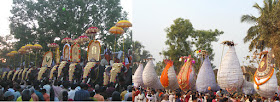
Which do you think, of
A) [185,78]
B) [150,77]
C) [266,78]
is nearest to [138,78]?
[150,77]

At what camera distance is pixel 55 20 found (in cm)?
1977

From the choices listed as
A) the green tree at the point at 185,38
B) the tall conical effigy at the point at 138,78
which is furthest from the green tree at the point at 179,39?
the tall conical effigy at the point at 138,78

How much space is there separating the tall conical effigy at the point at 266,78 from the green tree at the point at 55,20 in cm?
1322

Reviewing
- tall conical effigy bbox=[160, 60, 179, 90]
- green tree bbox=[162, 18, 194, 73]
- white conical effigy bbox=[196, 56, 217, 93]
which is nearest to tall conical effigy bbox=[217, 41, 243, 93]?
white conical effigy bbox=[196, 56, 217, 93]

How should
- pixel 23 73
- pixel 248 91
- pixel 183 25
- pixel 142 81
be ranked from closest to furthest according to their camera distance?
pixel 248 91 → pixel 142 81 → pixel 23 73 → pixel 183 25

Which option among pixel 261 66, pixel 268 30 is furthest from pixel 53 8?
pixel 261 66

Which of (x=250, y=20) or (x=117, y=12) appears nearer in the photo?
(x=250, y=20)

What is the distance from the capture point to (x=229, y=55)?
24.5 feet

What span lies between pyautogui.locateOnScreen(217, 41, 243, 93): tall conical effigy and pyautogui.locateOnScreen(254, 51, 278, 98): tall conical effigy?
1.61 feet

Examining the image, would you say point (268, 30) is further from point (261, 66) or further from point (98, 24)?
point (98, 24)

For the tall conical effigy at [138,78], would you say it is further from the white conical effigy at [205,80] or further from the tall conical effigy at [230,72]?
the tall conical effigy at [230,72]

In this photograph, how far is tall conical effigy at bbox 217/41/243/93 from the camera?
7.23 m

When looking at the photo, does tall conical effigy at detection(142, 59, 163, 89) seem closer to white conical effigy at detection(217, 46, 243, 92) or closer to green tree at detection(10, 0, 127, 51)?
white conical effigy at detection(217, 46, 243, 92)

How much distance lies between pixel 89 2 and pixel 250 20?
11861 mm
